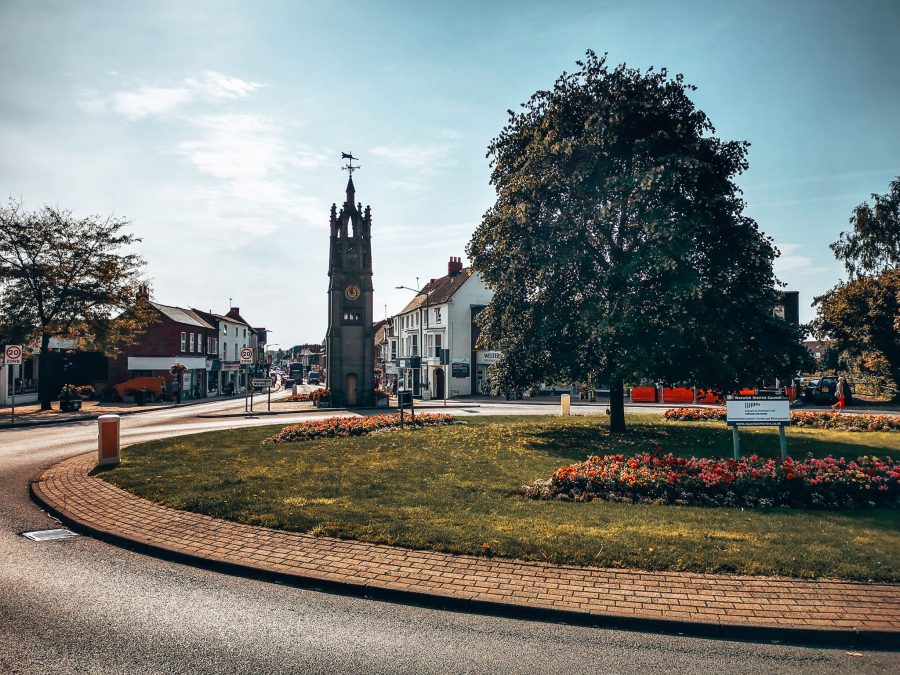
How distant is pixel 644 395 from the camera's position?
44.3 metres

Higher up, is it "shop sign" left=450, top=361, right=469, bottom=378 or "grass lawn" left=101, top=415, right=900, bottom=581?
"shop sign" left=450, top=361, right=469, bottom=378

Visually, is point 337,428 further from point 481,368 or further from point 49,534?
point 481,368

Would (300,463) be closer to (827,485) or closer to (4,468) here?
(4,468)

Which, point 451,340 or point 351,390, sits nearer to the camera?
point 351,390

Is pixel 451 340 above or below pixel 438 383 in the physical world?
above

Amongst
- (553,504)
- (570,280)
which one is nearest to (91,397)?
(570,280)

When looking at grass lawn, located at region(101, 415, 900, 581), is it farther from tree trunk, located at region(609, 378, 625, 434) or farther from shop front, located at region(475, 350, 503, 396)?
shop front, located at region(475, 350, 503, 396)

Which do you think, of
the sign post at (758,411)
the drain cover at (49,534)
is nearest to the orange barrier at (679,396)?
the sign post at (758,411)

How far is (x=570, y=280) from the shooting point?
1897 centimetres

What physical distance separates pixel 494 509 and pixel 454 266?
52.4 m

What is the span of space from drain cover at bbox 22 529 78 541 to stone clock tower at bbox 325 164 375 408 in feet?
99.2

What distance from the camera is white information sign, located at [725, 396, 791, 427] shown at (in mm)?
11945

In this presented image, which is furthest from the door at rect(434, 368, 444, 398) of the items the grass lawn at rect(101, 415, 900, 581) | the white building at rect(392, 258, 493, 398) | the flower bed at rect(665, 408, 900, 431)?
the grass lawn at rect(101, 415, 900, 581)

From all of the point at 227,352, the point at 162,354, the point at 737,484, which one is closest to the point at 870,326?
the point at 737,484
